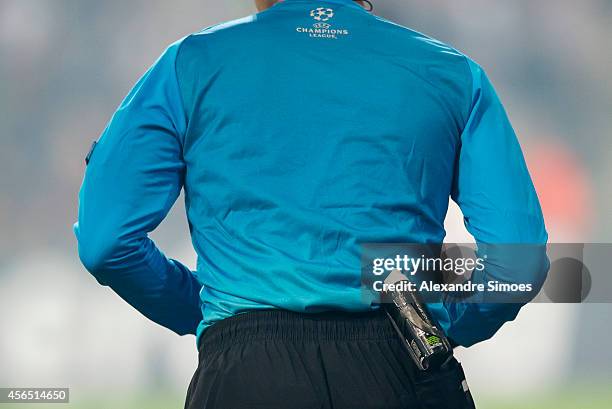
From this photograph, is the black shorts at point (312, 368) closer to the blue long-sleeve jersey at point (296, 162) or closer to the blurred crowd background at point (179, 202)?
the blue long-sleeve jersey at point (296, 162)

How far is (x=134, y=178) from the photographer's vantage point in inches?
59.6

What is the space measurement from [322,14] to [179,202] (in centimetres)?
224

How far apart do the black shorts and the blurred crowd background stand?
6.98 feet

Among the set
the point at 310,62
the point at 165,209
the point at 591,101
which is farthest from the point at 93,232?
the point at 591,101

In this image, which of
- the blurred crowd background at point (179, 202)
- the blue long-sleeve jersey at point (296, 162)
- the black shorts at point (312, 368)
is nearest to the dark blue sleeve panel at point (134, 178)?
the blue long-sleeve jersey at point (296, 162)

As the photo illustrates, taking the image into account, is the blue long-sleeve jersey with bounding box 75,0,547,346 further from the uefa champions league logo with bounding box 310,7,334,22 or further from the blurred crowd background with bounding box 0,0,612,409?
the blurred crowd background with bounding box 0,0,612,409

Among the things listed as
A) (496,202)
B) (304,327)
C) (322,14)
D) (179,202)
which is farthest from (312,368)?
(179,202)

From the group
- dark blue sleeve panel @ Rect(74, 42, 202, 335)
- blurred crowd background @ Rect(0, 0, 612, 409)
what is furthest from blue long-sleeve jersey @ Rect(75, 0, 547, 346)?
blurred crowd background @ Rect(0, 0, 612, 409)

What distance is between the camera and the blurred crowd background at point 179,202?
3.66m

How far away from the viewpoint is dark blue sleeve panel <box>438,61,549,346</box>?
5.21 feet

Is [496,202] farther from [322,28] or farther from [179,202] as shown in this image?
[179,202]

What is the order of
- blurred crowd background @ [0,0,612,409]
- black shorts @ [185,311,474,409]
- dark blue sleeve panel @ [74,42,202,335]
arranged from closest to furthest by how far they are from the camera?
1. black shorts @ [185,311,474,409]
2. dark blue sleeve panel @ [74,42,202,335]
3. blurred crowd background @ [0,0,612,409]

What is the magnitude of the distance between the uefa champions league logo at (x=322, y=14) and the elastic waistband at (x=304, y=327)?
0.40 m

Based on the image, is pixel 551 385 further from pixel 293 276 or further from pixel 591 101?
pixel 293 276
